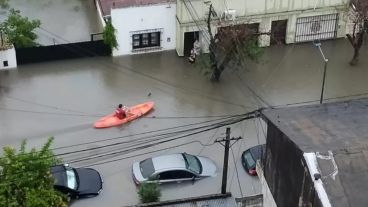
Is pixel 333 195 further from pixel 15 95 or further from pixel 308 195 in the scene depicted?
pixel 15 95

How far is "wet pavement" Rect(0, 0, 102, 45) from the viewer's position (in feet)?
118

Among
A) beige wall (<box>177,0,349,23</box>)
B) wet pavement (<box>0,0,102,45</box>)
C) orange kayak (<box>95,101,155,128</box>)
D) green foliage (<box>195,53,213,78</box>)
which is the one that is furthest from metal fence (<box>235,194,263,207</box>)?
wet pavement (<box>0,0,102,45</box>)

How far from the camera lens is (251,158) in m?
27.0

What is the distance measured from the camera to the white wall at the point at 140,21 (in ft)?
109

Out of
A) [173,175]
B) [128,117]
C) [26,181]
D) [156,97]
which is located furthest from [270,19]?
[26,181]

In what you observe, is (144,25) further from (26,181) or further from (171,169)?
(26,181)

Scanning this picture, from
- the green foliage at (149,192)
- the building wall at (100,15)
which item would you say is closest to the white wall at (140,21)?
the building wall at (100,15)

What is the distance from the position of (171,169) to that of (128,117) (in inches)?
182

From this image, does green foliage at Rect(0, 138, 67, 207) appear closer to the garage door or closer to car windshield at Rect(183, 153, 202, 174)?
car windshield at Rect(183, 153, 202, 174)

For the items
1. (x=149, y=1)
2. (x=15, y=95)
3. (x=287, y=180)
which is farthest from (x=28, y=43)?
(x=287, y=180)

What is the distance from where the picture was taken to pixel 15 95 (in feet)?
103

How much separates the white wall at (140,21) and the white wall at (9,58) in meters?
4.61

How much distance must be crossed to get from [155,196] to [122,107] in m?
5.89

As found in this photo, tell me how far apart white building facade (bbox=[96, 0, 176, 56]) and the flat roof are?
643 inches
